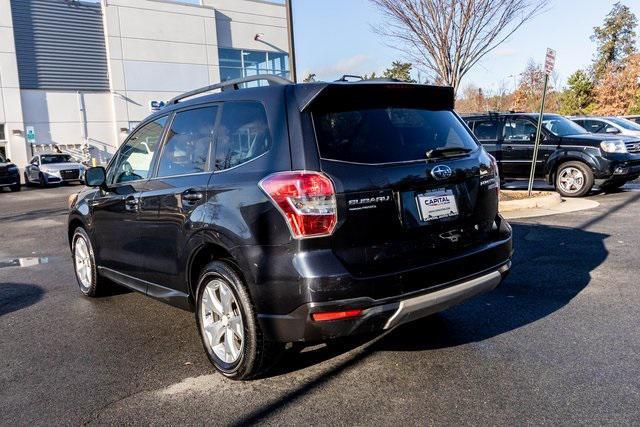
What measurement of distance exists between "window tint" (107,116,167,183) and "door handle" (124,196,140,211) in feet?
0.63

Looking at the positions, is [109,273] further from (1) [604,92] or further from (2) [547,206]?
(1) [604,92]

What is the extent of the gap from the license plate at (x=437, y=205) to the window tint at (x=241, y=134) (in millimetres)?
1005

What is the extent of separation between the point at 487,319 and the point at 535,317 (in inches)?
15.3

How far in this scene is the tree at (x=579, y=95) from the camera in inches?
1556

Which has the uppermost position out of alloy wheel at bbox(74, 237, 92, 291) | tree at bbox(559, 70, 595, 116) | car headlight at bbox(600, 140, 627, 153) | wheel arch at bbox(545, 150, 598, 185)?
tree at bbox(559, 70, 595, 116)

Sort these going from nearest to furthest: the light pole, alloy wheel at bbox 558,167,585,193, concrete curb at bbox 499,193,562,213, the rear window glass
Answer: the rear window glass, concrete curb at bbox 499,193,562,213, alloy wheel at bbox 558,167,585,193, the light pole

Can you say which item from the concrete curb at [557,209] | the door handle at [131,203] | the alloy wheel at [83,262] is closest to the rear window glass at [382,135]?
the door handle at [131,203]

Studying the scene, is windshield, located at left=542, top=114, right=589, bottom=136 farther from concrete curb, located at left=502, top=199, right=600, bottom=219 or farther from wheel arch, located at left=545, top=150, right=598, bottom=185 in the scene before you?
concrete curb, located at left=502, top=199, right=600, bottom=219

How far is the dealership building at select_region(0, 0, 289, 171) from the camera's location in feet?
98.8

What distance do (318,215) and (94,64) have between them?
33.7 metres

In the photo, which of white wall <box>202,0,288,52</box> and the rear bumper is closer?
the rear bumper

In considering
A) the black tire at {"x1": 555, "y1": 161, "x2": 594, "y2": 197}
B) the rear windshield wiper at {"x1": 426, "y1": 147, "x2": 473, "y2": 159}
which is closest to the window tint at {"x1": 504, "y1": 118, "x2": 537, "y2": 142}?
the black tire at {"x1": 555, "y1": 161, "x2": 594, "y2": 197}

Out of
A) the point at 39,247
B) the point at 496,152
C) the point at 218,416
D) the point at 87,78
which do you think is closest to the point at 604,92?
the point at 496,152

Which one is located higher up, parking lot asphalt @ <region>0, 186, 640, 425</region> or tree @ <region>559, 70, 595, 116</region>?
tree @ <region>559, 70, 595, 116</region>
